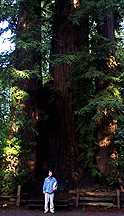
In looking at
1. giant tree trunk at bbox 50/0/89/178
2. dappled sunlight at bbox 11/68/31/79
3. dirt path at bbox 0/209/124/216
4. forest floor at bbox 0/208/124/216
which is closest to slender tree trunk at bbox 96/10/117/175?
giant tree trunk at bbox 50/0/89/178

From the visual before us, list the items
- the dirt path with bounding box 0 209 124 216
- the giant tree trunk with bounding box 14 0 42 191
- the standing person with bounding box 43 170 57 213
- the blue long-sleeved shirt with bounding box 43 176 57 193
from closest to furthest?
the dirt path with bounding box 0 209 124 216, the standing person with bounding box 43 170 57 213, the blue long-sleeved shirt with bounding box 43 176 57 193, the giant tree trunk with bounding box 14 0 42 191

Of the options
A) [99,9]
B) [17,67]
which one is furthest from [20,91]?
[99,9]

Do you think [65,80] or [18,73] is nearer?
[18,73]

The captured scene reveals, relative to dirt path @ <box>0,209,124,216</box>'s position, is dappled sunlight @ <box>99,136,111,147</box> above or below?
above

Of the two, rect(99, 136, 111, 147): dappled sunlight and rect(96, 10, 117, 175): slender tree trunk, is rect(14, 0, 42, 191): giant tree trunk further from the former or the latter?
rect(99, 136, 111, 147): dappled sunlight

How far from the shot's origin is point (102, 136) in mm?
19406

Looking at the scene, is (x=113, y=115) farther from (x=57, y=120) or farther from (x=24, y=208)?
(x=24, y=208)

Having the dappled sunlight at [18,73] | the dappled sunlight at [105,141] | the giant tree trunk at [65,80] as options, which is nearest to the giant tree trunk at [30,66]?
the dappled sunlight at [18,73]

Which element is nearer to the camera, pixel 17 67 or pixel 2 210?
pixel 2 210

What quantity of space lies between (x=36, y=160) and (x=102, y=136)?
323 centimetres

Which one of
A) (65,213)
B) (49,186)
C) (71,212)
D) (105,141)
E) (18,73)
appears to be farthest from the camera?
(105,141)

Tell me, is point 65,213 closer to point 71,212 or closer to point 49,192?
point 71,212

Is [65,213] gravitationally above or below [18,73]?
below

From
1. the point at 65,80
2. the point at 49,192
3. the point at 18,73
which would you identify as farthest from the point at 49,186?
the point at 65,80
